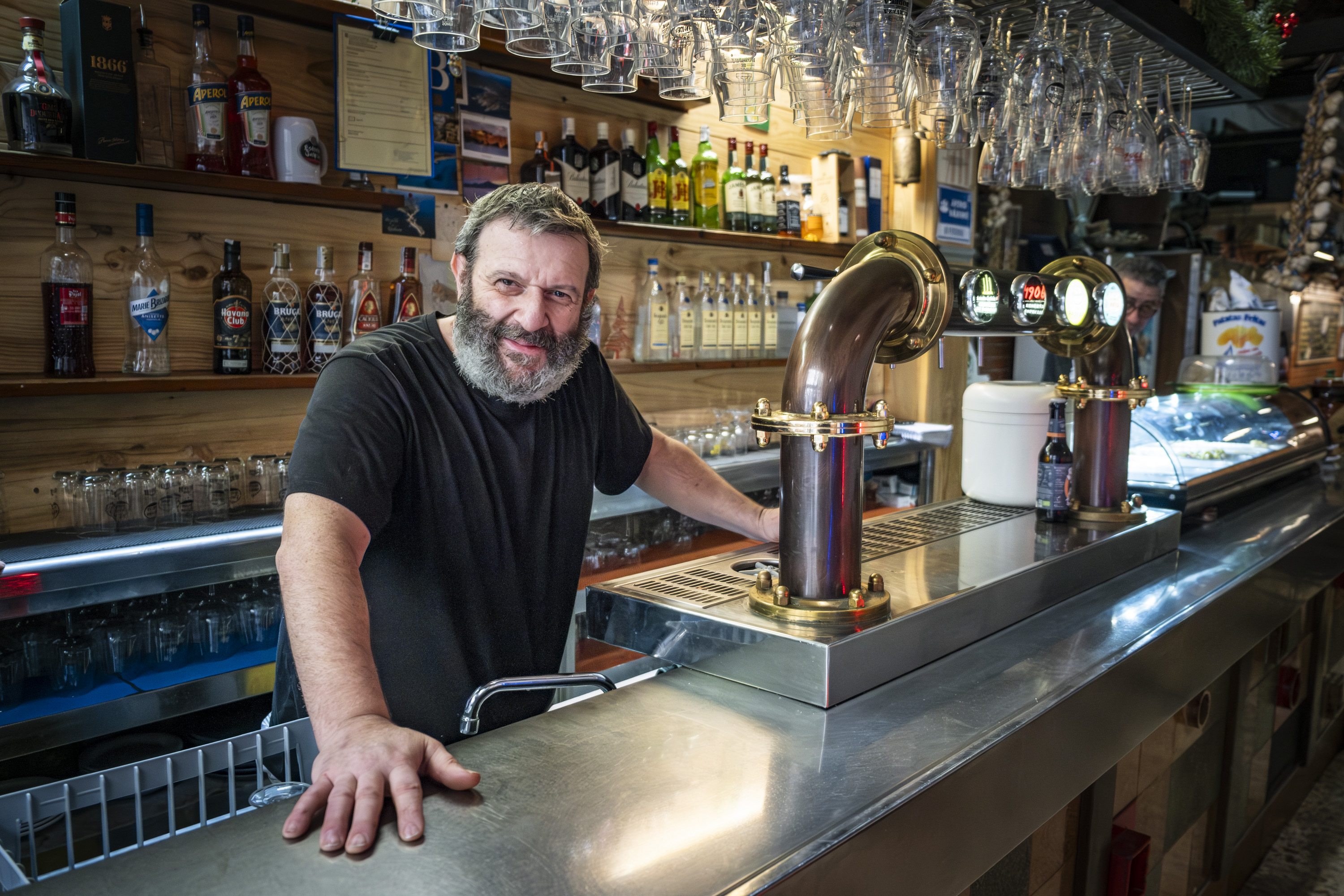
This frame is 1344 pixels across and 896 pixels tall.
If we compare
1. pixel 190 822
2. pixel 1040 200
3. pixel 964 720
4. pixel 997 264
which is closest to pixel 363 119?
pixel 190 822

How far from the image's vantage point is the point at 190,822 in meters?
1.53

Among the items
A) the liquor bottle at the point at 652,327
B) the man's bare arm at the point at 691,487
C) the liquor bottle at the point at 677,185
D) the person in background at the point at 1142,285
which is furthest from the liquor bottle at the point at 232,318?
the person in background at the point at 1142,285

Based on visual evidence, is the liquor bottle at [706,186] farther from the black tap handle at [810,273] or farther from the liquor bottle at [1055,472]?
the black tap handle at [810,273]

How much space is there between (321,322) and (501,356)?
121 centimetres

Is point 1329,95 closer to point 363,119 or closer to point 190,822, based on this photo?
point 363,119

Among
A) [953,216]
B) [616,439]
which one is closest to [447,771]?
[616,439]

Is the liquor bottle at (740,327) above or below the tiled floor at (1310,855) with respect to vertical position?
above

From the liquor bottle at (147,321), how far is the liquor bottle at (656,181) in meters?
1.56

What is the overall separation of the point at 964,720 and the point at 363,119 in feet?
7.11

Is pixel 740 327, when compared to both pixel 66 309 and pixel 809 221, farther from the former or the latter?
pixel 66 309

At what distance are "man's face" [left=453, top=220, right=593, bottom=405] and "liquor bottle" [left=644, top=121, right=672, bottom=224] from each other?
184 cm

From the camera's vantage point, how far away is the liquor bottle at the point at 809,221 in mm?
3889

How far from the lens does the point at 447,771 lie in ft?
3.06

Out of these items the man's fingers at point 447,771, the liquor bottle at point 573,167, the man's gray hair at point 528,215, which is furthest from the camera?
the liquor bottle at point 573,167
